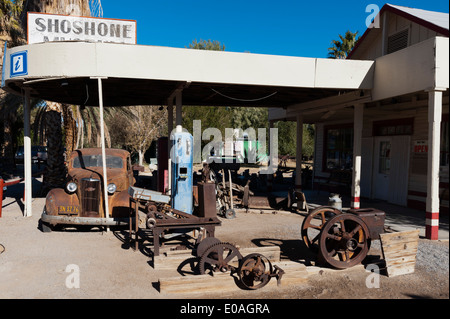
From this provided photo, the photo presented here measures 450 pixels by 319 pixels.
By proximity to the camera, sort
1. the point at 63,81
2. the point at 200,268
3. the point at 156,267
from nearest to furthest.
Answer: the point at 200,268 < the point at 156,267 < the point at 63,81

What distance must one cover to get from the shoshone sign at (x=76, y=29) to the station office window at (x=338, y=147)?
10035 millimetres

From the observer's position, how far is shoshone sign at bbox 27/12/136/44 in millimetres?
9188

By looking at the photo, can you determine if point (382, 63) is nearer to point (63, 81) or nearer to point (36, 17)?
point (63, 81)

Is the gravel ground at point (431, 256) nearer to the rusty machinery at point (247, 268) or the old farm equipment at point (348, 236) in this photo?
the old farm equipment at point (348, 236)

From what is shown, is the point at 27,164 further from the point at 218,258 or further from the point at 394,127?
the point at 394,127

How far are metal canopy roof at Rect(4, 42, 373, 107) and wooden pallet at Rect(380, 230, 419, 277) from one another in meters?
4.89

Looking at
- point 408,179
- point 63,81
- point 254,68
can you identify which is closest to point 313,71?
point 254,68

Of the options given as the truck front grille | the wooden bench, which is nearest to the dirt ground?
the truck front grille

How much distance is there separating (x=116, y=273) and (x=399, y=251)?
15.4ft

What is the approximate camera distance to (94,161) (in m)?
9.16

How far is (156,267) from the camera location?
567 cm

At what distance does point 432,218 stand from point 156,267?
596 centimetres

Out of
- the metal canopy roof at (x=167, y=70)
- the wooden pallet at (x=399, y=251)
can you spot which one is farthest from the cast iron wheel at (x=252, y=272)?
the metal canopy roof at (x=167, y=70)

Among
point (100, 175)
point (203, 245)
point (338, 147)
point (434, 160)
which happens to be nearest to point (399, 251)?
point (434, 160)
